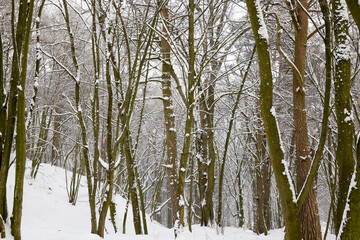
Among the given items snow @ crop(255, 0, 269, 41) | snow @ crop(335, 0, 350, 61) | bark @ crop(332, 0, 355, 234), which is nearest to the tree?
snow @ crop(255, 0, 269, 41)

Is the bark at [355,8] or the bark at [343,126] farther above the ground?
the bark at [355,8]

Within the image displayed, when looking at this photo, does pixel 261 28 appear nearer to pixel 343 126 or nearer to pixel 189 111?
pixel 343 126

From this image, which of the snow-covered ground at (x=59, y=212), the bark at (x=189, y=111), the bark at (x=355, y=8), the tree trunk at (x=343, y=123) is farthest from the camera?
the snow-covered ground at (x=59, y=212)

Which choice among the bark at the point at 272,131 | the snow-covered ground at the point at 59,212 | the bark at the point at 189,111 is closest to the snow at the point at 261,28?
the bark at the point at 272,131

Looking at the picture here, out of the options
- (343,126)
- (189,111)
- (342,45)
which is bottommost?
(343,126)

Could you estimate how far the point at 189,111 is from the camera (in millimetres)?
3855

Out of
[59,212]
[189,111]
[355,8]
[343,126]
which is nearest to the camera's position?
[355,8]

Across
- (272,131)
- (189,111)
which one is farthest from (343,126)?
(189,111)

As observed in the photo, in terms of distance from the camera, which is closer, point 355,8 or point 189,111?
point 355,8

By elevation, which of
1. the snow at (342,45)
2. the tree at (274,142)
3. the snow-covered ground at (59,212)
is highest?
the snow at (342,45)

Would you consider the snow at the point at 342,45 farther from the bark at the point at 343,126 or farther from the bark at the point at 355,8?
the bark at the point at 355,8

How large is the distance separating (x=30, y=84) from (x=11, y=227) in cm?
656

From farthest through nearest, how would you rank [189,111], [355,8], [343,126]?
1. [189,111]
2. [343,126]
3. [355,8]

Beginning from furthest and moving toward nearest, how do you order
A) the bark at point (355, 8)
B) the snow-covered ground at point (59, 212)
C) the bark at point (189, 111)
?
the snow-covered ground at point (59, 212)
the bark at point (189, 111)
the bark at point (355, 8)
